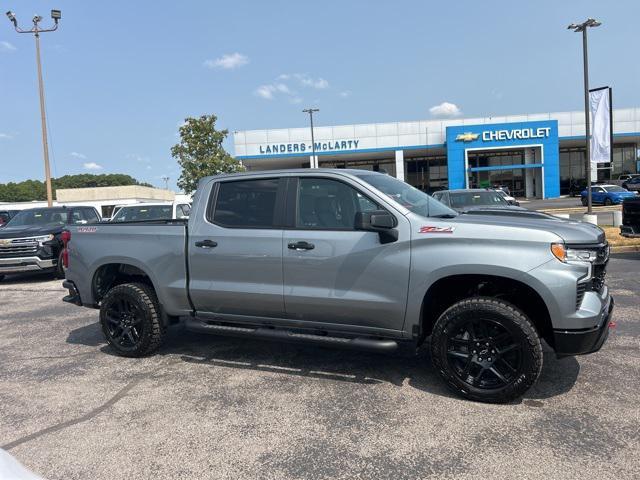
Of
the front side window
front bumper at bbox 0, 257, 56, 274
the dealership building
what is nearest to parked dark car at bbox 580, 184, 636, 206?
the dealership building

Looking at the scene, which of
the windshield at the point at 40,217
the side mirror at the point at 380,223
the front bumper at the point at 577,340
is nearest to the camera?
the front bumper at the point at 577,340

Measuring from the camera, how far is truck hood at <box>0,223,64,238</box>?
1075 centimetres

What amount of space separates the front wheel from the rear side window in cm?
184

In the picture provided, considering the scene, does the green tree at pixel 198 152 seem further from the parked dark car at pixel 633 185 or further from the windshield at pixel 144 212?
the parked dark car at pixel 633 185

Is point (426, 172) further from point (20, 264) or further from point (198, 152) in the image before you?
point (20, 264)

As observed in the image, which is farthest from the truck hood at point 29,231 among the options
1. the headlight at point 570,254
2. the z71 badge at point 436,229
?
the headlight at point 570,254

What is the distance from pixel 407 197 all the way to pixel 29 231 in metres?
9.66

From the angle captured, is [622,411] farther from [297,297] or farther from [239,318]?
[239,318]

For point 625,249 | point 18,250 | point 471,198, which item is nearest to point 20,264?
point 18,250

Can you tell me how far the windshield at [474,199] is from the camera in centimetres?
1240

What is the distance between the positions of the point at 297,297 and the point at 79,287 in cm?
277

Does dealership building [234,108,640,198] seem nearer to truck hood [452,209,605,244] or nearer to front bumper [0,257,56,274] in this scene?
front bumper [0,257,56,274]

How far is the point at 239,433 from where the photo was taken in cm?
357

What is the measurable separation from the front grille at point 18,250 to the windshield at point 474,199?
31.9 ft
